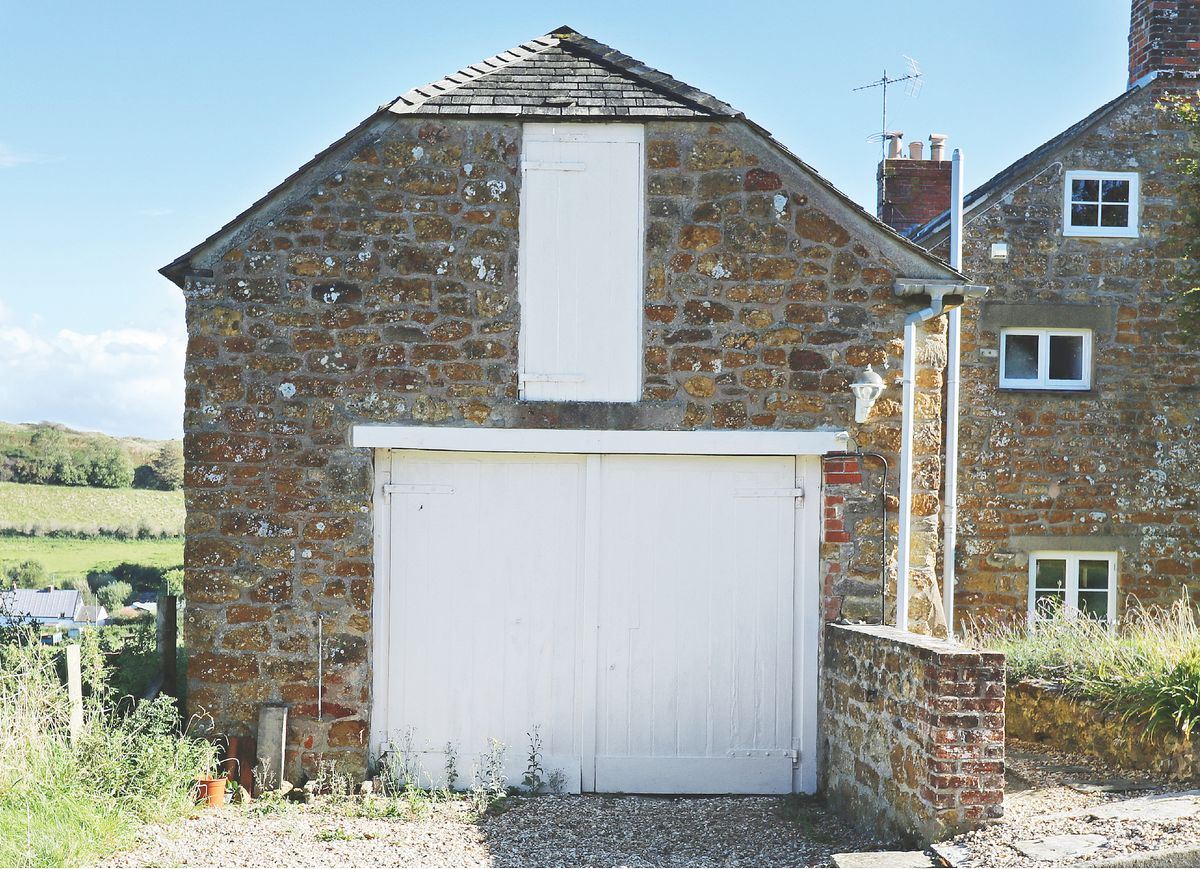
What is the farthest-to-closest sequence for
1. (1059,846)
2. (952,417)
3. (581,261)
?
(952,417) → (581,261) → (1059,846)

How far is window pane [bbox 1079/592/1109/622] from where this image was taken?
42.8 feet

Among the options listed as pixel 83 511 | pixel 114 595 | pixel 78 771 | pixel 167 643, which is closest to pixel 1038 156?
pixel 167 643

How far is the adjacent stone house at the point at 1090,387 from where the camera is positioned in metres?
12.9

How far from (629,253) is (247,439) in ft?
9.62

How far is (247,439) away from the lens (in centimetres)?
799

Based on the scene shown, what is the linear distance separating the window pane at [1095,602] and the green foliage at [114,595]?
11.4 metres

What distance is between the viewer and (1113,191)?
13.1m

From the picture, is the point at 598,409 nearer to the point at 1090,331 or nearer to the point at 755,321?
the point at 755,321

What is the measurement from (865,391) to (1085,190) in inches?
270

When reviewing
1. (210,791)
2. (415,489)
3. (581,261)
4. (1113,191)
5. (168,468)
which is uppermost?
(1113,191)

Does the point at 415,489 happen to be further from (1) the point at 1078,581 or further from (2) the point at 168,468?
(2) the point at 168,468

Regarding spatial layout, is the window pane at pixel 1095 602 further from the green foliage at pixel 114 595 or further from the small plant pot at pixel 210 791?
the green foliage at pixel 114 595

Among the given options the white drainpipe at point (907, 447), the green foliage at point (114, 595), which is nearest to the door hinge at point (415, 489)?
the white drainpipe at point (907, 447)

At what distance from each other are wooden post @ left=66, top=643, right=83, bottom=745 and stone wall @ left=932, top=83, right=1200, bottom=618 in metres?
9.02
